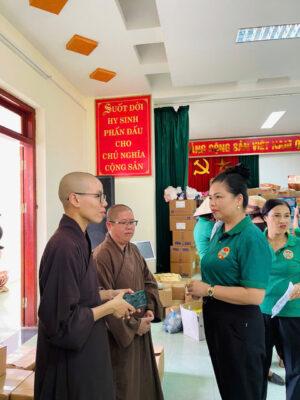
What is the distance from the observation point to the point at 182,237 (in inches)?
201

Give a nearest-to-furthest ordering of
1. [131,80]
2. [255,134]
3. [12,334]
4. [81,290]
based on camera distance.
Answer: [81,290] < [12,334] < [131,80] < [255,134]

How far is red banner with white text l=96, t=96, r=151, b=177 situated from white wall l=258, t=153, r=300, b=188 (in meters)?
5.62

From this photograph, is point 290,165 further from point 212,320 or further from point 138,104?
point 212,320

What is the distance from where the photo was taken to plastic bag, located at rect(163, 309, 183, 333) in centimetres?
321

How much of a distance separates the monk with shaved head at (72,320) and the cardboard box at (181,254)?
156 inches

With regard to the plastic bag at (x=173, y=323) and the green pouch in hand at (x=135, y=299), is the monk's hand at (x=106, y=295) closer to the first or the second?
the green pouch in hand at (x=135, y=299)

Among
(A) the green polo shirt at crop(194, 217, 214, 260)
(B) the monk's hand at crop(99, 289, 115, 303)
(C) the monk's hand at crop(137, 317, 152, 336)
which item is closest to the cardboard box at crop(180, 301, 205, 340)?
(A) the green polo shirt at crop(194, 217, 214, 260)

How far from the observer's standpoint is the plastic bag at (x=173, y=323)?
3.21 m

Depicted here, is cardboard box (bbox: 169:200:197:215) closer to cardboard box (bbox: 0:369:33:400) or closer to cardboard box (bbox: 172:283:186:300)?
cardboard box (bbox: 172:283:186:300)

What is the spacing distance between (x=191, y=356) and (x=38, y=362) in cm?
193

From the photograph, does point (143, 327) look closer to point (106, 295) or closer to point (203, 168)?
point (106, 295)

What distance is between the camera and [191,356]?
2.67 metres

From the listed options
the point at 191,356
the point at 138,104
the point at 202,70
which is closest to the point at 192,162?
the point at 138,104

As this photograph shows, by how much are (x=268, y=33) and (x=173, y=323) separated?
3264 millimetres
